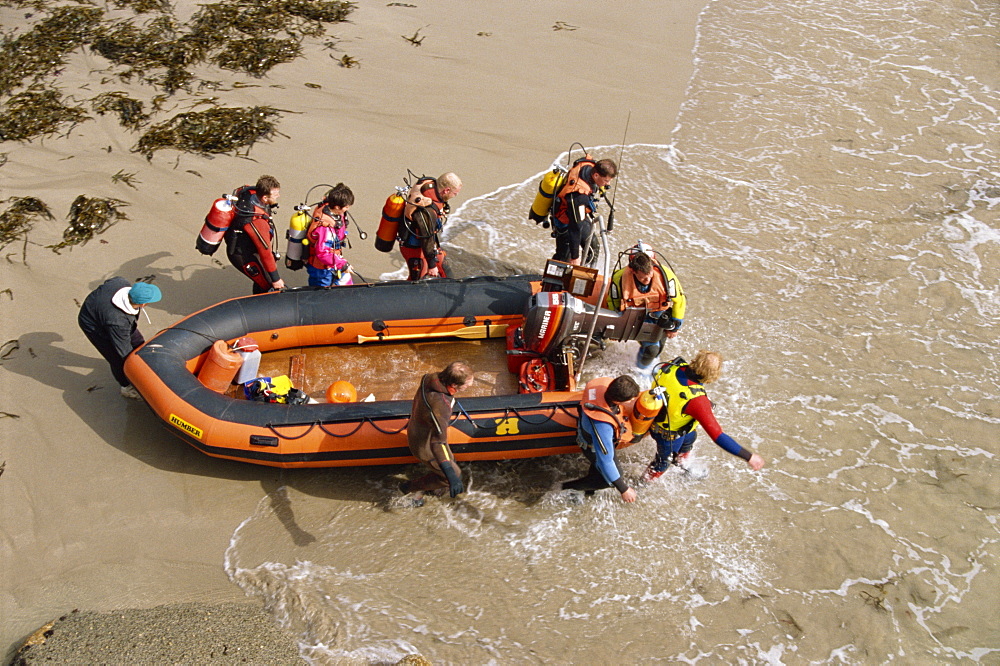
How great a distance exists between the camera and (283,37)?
8156 mm

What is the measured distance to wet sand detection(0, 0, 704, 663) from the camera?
4059mm

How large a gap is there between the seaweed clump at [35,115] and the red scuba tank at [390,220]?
391cm

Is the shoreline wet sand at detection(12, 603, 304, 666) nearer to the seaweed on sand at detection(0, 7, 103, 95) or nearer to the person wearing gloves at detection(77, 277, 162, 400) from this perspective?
the person wearing gloves at detection(77, 277, 162, 400)

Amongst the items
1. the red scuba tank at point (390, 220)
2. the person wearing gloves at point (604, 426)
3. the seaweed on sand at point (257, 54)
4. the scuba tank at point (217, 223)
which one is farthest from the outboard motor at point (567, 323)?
the seaweed on sand at point (257, 54)

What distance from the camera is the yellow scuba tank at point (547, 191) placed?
5.18m

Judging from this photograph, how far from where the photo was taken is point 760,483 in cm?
476

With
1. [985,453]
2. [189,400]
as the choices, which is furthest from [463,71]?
[985,453]

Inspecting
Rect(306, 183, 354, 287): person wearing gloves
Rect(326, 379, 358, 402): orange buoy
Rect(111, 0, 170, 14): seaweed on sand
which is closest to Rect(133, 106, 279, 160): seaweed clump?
Rect(111, 0, 170, 14): seaweed on sand

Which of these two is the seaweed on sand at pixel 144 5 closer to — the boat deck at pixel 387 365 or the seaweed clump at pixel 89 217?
the seaweed clump at pixel 89 217

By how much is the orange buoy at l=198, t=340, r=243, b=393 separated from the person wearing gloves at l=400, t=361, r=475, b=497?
4.03 ft

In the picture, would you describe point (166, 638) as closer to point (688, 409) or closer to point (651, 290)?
point (688, 409)

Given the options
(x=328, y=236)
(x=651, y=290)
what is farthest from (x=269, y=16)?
(x=651, y=290)

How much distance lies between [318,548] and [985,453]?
4385 mm

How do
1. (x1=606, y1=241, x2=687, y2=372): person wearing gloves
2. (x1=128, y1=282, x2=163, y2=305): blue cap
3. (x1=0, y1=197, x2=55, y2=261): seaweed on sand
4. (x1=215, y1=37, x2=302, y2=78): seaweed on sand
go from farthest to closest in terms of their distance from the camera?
(x1=215, y1=37, x2=302, y2=78): seaweed on sand
(x1=0, y1=197, x2=55, y2=261): seaweed on sand
(x1=606, y1=241, x2=687, y2=372): person wearing gloves
(x1=128, y1=282, x2=163, y2=305): blue cap
